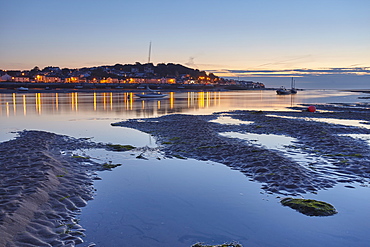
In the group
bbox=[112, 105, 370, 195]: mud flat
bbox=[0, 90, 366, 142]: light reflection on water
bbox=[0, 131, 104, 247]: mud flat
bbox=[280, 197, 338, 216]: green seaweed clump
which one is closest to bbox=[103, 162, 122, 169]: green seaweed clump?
bbox=[0, 131, 104, 247]: mud flat

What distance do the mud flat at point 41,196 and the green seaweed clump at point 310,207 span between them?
17.3ft

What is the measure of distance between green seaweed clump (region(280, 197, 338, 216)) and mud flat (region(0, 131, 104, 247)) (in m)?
5.26

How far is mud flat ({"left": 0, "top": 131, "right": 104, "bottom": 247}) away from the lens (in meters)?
6.19

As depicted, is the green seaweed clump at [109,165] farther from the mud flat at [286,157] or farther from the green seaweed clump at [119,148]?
the mud flat at [286,157]

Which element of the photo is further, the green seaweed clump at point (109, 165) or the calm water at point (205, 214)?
the green seaweed clump at point (109, 165)

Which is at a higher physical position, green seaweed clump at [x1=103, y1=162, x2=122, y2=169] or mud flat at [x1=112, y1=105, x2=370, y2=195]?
mud flat at [x1=112, y1=105, x2=370, y2=195]

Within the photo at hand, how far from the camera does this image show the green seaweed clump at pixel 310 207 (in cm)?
761

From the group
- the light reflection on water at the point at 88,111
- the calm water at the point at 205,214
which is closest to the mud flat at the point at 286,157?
the calm water at the point at 205,214

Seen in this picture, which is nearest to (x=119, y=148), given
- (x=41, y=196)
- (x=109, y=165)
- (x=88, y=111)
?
(x=109, y=165)

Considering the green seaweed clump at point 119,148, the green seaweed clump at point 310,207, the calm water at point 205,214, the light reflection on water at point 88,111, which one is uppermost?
the light reflection on water at point 88,111

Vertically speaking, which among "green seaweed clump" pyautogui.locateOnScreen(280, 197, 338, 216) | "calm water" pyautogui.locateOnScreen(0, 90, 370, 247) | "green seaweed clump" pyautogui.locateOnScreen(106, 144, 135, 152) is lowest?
"calm water" pyautogui.locateOnScreen(0, 90, 370, 247)

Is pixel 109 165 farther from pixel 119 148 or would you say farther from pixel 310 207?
pixel 310 207

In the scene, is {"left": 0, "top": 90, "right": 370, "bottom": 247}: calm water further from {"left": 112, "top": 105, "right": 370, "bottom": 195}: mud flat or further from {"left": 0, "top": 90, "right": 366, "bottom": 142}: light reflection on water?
{"left": 0, "top": 90, "right": 366, "bottom": 142}: light reflection on water

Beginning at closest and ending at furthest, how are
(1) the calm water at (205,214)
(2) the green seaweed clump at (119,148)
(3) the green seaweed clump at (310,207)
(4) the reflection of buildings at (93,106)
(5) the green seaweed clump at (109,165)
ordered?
(1) the calm water at (205,214) → (3) the green seaweed clump at (310,207) → (5) the green seaweed clump at (109,165) → (2) the green seaweed clump at (119,148) → (4) the reflection of buildings at (93,106)
